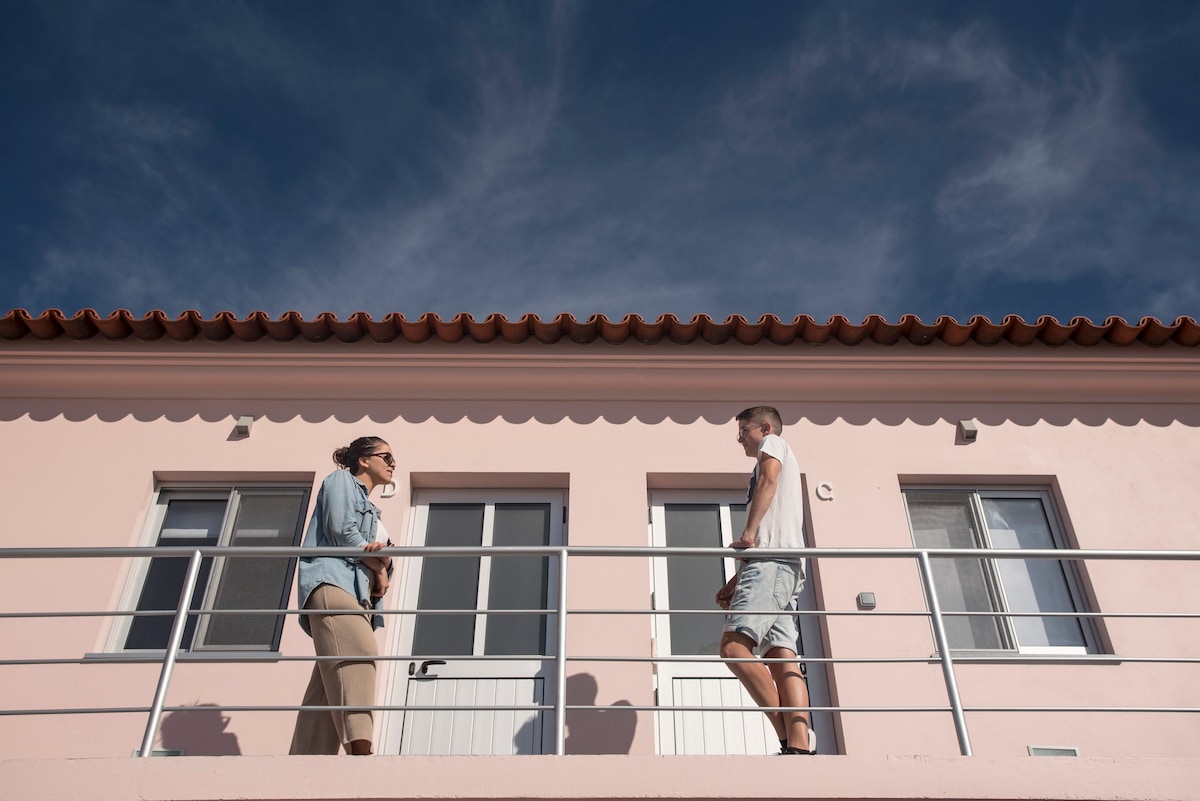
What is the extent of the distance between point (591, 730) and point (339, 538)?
2.06 meters

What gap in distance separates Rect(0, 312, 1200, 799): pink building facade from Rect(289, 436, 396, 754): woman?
2.78 ft

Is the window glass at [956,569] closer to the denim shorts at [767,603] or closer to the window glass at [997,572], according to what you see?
the window glass at [997,572]

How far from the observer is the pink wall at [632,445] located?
6238 millimetres

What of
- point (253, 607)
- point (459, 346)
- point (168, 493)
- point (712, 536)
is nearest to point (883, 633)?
point (712, 536)

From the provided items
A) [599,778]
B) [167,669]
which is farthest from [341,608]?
[599,778]

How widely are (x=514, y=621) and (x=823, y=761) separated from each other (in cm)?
290

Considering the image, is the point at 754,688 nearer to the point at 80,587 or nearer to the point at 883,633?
the point at 883,633

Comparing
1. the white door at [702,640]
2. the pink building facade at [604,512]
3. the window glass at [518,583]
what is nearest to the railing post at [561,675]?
the pink building facade at [604,512]

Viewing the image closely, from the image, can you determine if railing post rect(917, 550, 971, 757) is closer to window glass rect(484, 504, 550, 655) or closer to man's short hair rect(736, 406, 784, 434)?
man's short hair rect(736, 406, 784, 434)

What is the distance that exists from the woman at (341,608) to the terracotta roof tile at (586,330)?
229 centimetres

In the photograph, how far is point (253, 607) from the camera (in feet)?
21.2

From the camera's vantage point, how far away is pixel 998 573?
22.0 ft

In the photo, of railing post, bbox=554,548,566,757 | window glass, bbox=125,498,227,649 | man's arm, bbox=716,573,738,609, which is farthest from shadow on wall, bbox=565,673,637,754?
window glass, bbox=125,498,227,649

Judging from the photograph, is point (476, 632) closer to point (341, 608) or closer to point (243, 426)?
point (341, 608)
